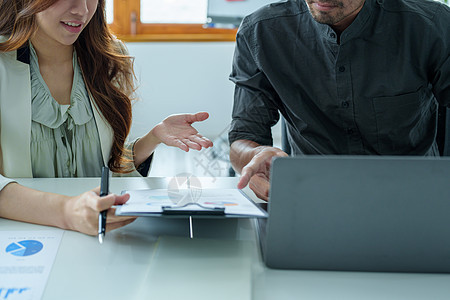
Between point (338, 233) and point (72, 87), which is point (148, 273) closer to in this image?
point (338, 233)

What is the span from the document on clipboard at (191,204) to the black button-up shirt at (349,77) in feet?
1.61

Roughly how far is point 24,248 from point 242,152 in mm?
651

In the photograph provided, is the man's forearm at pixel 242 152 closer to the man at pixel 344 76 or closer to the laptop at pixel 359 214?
the man at pixel 344 76

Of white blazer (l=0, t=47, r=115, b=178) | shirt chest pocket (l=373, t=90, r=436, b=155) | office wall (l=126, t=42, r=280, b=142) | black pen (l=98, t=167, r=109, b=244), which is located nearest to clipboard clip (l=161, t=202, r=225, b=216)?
black pen (l=98, t=167, r=109, b=244)

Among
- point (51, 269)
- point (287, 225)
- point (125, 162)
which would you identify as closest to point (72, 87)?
point (125, 162)

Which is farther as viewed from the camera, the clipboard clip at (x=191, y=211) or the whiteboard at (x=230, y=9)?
the whiteboard at (x=230, y=9)

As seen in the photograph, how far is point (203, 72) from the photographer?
3.96 metres

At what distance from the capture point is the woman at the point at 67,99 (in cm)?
122

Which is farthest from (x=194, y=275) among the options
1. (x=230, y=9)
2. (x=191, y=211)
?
(x=230, y=9)

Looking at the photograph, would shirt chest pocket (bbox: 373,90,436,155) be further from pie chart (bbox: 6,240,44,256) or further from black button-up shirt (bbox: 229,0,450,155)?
pie chart (bbox: 6,240,44,256)

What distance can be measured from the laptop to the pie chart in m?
0.38

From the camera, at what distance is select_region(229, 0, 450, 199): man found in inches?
50.1

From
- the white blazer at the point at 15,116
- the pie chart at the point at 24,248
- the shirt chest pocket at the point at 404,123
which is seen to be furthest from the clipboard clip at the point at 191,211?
the shirt chest pocket at the point at 404,123

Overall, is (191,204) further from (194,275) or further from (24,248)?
(24,248)
